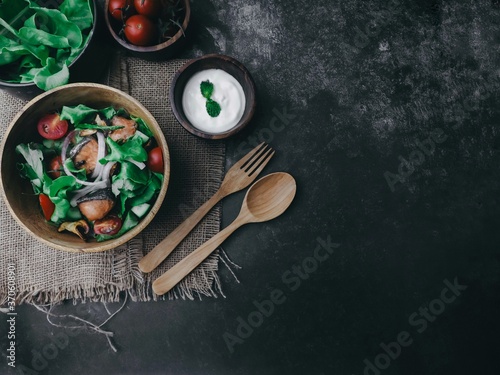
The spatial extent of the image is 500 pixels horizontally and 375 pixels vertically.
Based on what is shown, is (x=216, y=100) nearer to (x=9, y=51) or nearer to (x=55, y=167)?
(x=55, y=167)

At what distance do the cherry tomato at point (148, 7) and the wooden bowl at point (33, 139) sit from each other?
32 centimetres

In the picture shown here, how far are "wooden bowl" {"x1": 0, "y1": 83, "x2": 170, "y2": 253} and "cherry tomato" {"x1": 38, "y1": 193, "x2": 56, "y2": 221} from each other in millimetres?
28

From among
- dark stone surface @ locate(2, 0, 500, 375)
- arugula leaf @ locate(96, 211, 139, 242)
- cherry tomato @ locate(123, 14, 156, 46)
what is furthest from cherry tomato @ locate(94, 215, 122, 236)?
cherry tomato @ locate(123, 14, 156, 46)

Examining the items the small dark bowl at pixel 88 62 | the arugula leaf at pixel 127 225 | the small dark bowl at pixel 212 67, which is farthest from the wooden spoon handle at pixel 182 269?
the small dark bowl at pixel 88 62

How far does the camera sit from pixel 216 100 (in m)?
1.83

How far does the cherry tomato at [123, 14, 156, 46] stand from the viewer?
1766 millimetres

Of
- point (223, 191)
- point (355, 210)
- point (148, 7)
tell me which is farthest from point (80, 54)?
point (355, 210)

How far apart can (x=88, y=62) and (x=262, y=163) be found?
69cm

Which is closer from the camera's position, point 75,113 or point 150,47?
point 75,113

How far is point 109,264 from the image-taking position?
6.20 feet

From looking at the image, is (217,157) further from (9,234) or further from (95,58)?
(9,234)

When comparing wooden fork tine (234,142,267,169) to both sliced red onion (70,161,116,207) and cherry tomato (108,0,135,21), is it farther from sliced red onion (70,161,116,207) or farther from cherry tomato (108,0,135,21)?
cherry tomato (108,0,135,21)

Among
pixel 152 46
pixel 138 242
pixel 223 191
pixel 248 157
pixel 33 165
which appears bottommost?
pixel 138 242

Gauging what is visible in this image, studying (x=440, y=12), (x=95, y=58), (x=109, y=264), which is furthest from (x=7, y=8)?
(x=440, y=12)
